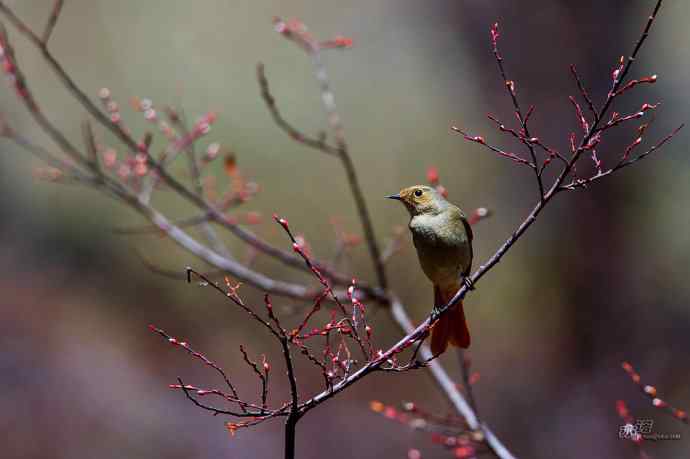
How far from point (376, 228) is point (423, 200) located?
5.30 metres

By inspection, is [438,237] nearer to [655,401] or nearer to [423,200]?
[423,200]

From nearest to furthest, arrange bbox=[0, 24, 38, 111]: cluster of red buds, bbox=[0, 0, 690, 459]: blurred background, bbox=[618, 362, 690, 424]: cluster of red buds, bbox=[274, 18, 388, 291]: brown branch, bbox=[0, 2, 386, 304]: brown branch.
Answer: bbox=[618, 362, 690, 424]: cluster of red buds < bbox=[0, 24, 38, 111]: cluster of red buds < bbox=[0, 2, 386, 304]: brown branch < bbox=[274, 18, 388, 291]: brown branch < bbox=[0, 0, 690, 459]: blurred background

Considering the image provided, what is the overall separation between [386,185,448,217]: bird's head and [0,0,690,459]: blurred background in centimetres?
311

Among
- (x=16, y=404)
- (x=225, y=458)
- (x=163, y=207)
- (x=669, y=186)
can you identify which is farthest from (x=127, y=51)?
(x=669, y=186)

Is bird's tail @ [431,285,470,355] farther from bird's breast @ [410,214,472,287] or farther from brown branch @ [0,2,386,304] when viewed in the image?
brown branch @ [0,2,386,304]

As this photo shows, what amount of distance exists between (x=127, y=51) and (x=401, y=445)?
600cm

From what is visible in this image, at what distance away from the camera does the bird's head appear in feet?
10.2

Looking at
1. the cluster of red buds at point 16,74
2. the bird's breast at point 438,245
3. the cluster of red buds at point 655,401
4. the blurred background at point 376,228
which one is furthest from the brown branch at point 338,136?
the blurred background at point 376,228

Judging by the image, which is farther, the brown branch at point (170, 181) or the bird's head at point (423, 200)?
the bird's head at point (423, 200)

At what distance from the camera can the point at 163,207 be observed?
8.34 metres

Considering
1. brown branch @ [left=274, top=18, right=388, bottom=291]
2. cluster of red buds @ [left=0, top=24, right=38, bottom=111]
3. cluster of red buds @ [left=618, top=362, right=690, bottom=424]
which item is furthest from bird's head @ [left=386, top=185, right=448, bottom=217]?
cluster of red buds @ [left=0, top=24, right=38, bottom=111]

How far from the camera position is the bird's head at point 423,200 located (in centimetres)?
310

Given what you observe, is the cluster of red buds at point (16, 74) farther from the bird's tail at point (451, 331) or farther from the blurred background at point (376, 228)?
the blurred background at point (376, 228)

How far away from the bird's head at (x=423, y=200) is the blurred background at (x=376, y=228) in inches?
123
